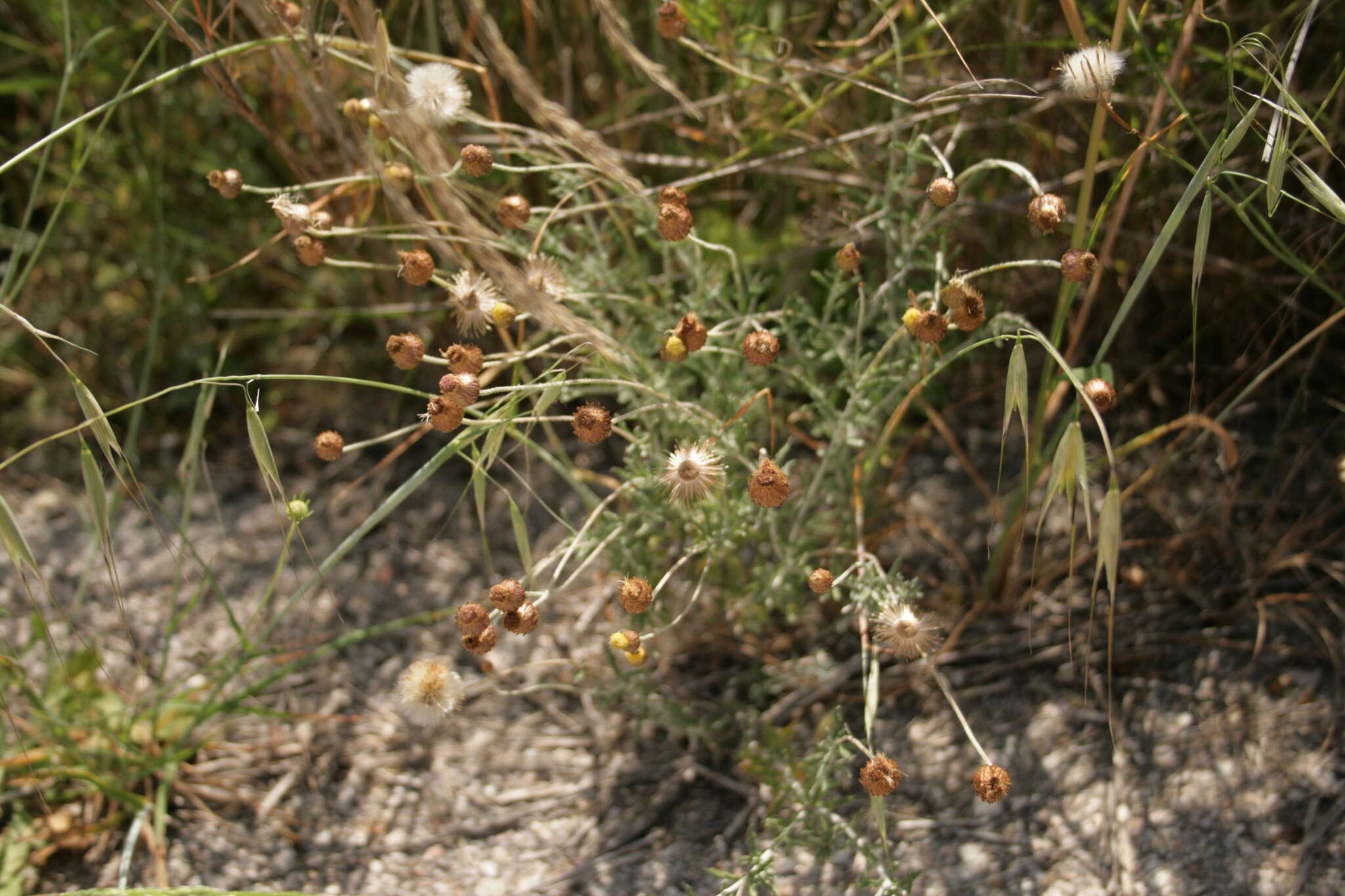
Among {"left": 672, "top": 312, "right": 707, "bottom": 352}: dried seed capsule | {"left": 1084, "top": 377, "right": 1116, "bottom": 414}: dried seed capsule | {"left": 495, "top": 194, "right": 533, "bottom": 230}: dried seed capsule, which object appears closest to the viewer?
{"left": 1084, "top": 377, "right": 1116, "bottom": 414}: dried seed capsule

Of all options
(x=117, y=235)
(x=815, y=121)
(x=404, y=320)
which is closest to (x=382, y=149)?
(x=815, y=121)

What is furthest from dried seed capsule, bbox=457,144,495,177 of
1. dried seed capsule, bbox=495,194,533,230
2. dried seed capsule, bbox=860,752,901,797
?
dried seed capsule, bbox=860,752,901,797

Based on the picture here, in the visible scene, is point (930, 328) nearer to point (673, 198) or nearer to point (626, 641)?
point (673, 198)

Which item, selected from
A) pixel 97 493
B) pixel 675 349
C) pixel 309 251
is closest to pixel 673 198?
pixel 675 349


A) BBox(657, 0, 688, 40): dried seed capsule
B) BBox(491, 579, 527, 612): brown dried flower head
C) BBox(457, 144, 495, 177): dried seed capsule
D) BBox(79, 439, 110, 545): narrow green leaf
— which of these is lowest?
BBox(491, 579, 527, 612): brown dried flower head

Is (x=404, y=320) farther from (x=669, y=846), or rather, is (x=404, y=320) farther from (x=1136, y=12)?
(x=1136, y=12)

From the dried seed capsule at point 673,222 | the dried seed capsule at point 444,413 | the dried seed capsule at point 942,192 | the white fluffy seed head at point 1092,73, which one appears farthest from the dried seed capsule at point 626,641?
the white fluffy seed head at point 1092,73

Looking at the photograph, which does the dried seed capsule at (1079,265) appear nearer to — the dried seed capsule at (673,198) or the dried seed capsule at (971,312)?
the dried seed capsule at (971,312)

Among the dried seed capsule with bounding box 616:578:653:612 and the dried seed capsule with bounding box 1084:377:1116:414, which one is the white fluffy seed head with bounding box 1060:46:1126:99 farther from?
the dried seed capsule with bounding box 616:578:653:612
